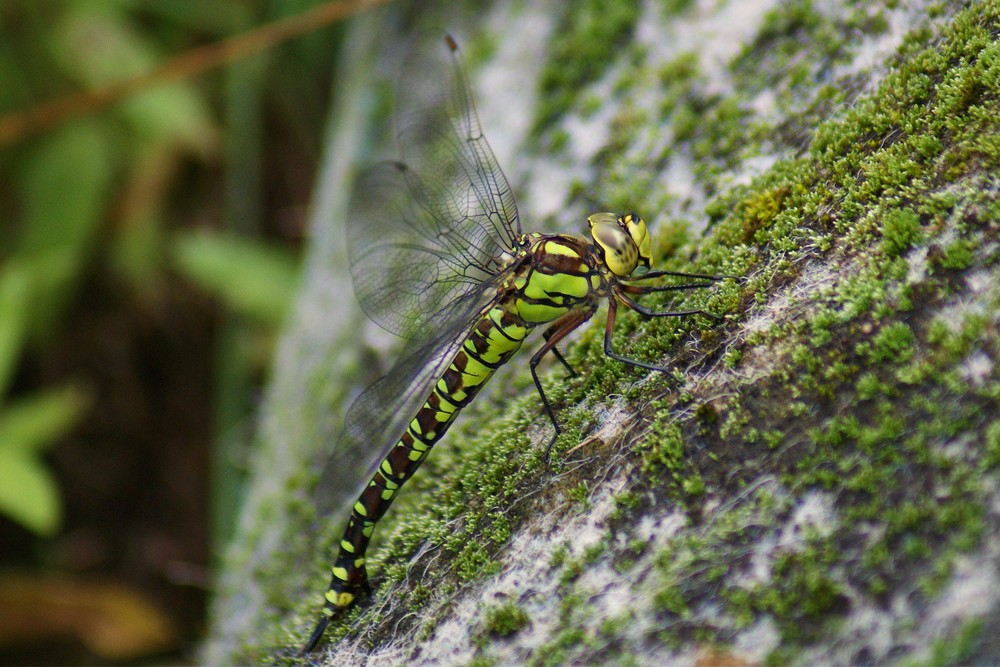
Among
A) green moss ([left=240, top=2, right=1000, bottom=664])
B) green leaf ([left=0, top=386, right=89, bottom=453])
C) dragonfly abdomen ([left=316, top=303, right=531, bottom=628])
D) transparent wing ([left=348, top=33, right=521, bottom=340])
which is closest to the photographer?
green moss ([left=240, top=2, right=1000, bottom=664])

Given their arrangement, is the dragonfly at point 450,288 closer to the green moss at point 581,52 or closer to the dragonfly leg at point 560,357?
the dragonfly leg at point 560,357

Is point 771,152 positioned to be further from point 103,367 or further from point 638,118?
point 103,367

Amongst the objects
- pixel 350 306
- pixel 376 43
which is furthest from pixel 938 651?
pixel 376 43

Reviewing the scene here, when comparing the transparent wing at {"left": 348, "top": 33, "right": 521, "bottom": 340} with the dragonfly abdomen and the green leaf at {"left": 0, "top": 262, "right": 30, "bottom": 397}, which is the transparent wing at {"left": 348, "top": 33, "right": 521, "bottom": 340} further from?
the green leaf at {"left": 0, "top": 262, "right": 30, "bottom": 397}

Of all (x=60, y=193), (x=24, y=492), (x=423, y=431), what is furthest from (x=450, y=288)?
(x=60, y=193)

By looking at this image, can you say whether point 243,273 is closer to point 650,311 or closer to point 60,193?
point 60,193

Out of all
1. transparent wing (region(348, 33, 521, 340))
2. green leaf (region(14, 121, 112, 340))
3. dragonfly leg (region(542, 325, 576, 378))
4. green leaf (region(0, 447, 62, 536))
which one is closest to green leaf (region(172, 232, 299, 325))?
green leaf (region(14, 121, 112, 340))

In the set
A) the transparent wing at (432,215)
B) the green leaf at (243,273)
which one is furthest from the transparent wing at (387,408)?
the green leaf at (243,273)
